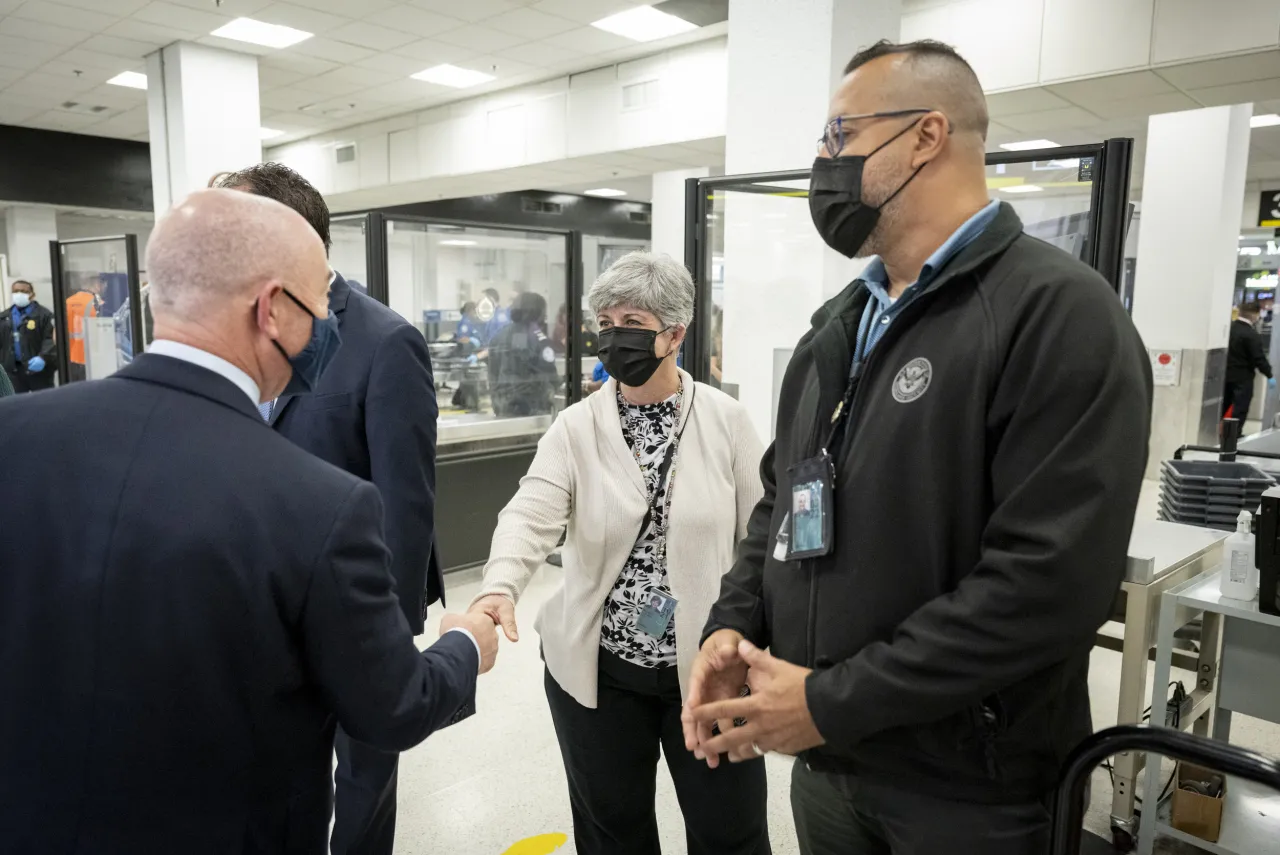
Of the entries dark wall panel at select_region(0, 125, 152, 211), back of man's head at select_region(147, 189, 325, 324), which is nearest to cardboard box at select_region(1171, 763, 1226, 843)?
back of man's head at select_region(147, 189, 325, 324)

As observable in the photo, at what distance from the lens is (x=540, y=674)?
12.2ft

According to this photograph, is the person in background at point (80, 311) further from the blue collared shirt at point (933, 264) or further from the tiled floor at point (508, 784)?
the blue collared shirt at point (933, 264)

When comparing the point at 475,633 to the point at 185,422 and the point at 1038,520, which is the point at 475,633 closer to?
the point at 185,422

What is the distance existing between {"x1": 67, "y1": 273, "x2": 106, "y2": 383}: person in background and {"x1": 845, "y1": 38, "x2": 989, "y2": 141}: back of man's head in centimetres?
663

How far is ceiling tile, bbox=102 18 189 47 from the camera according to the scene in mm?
6750

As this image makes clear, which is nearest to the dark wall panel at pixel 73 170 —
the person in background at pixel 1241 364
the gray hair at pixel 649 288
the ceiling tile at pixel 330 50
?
the ceiling tile at pixel 330 50

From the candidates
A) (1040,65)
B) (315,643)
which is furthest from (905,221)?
(1040,65)

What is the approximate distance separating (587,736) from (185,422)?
1.07 metres

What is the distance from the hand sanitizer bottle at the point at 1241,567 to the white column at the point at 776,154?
2.06m

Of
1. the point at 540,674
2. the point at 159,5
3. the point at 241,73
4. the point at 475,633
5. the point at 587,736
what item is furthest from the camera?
the point at 241,73

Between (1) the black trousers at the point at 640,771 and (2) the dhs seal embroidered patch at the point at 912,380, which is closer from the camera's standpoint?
(2) the dhs seal embroidered patch at the point at 912,380

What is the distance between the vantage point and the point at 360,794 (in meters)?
1.93

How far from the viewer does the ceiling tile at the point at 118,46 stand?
710cm

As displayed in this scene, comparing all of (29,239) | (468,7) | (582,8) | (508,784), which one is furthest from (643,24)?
(29,239)
